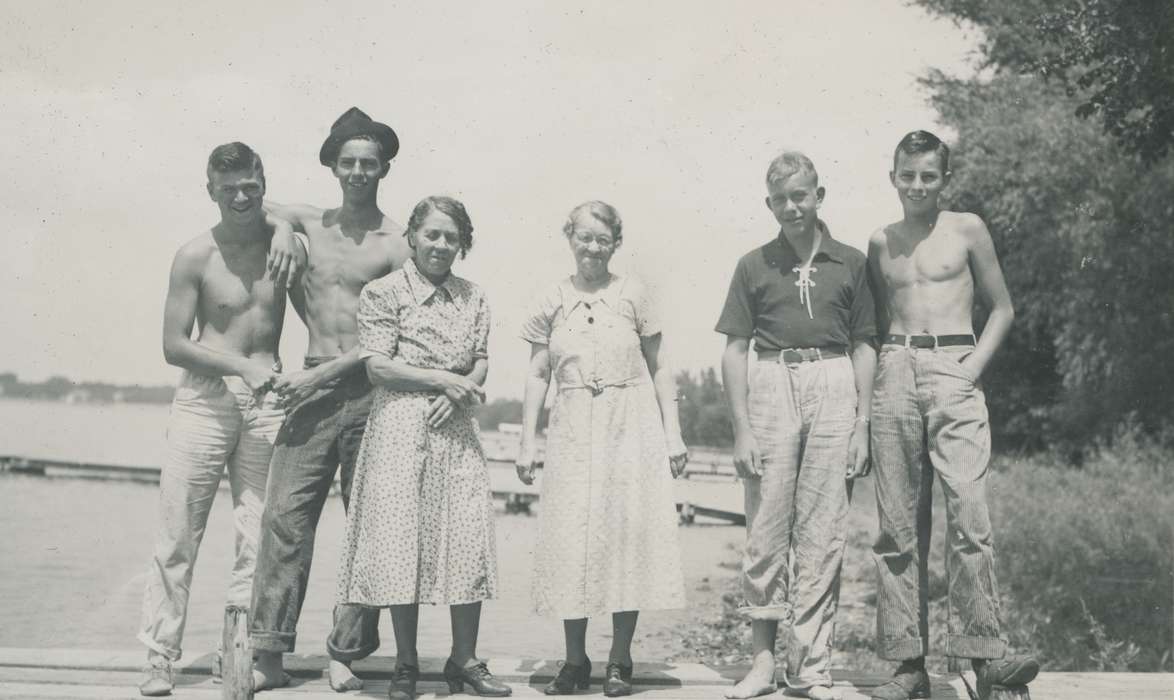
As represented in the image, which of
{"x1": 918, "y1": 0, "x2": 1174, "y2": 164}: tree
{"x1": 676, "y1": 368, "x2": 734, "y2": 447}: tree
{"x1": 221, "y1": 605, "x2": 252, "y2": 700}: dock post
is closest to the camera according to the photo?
{"x1": 221, "y1": 605, "x2": 252, "y2": 700}: dock post

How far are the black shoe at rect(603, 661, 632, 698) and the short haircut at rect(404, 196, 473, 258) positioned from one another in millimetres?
Answer: 1802

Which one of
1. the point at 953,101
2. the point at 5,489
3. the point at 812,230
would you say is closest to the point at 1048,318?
the point at 953,101

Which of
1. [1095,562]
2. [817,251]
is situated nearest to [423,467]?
[817,251]

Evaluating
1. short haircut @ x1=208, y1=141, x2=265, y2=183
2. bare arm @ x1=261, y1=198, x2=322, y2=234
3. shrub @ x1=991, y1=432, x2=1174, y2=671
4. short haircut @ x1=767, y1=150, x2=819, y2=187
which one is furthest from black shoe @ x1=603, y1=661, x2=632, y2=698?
shrub @ x1=991, y1=432, x2=1174, y2=671

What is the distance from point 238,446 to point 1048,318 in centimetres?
1856

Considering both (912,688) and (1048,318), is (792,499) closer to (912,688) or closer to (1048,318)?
(912,688)

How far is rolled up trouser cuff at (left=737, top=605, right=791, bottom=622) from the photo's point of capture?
4.52 metres

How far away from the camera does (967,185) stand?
64.4 ft

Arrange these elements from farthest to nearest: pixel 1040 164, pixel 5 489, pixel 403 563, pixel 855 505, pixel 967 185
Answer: pixel 5 489
pixel 855 505
pixel 967 185
pixel 1040 164
pixel 403 563

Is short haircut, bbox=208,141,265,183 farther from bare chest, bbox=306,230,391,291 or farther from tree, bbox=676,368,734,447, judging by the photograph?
tree, bbox=676,368,734,447

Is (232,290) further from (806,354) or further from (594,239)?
(806,354)

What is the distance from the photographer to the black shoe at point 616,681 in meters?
4.50

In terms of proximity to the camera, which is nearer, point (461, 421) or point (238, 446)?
point (461, 421)

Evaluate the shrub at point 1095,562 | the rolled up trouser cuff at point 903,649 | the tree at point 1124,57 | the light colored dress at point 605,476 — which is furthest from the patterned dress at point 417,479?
the shrub at point 1095,562
